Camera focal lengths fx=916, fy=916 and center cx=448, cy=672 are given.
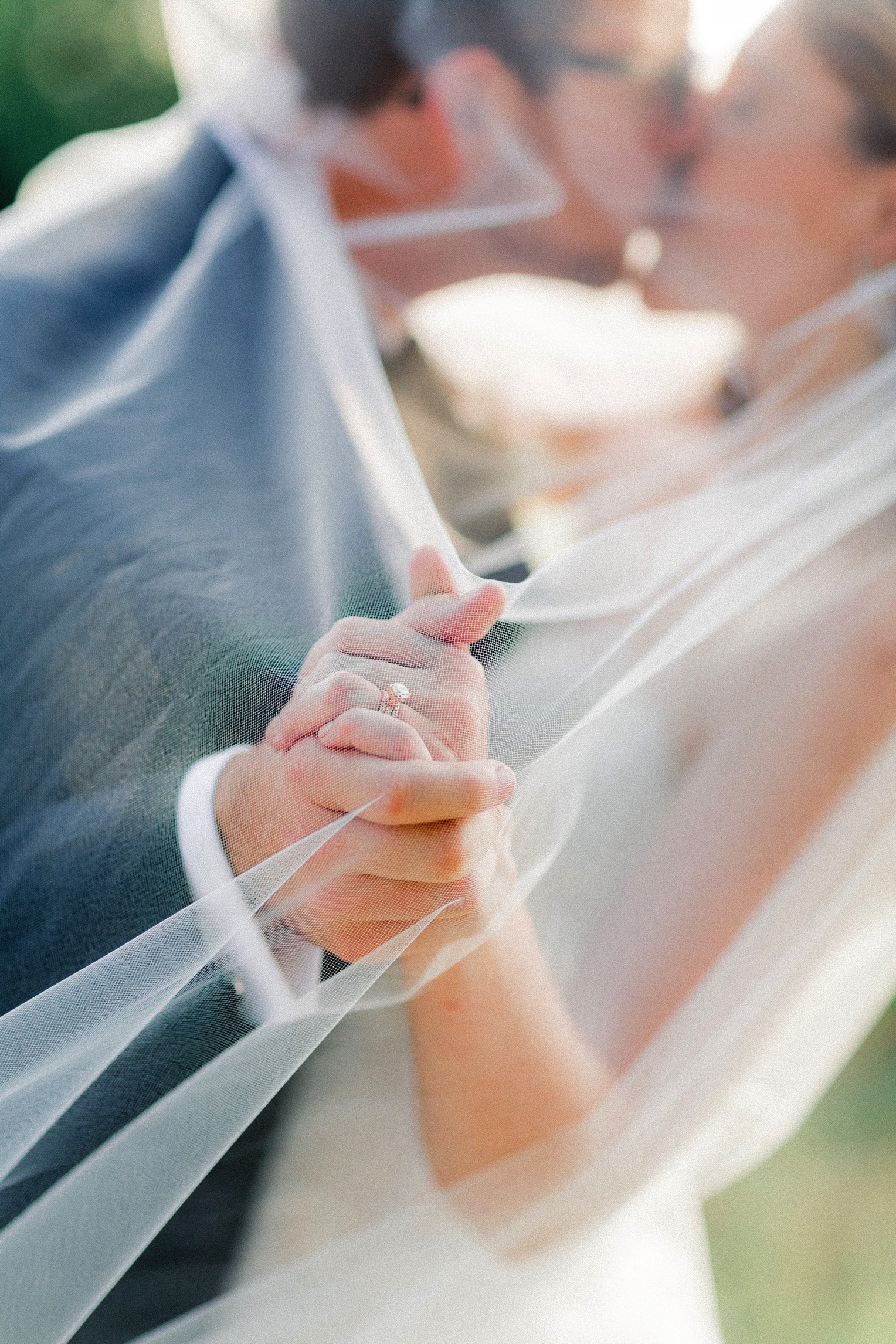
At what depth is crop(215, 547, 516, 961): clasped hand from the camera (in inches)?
19.0

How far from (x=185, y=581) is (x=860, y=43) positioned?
0.81 m

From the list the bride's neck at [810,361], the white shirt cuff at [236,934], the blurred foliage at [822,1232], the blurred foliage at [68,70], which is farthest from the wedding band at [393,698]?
the blurred foliage at [68,70]

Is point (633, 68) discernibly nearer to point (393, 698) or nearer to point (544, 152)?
point (544, 152)

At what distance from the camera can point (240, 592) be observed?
65 centimetres

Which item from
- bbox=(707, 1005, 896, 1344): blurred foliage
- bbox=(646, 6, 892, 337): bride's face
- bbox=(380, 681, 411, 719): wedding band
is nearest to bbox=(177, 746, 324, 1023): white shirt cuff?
bbox=(380, 681, 411, 719): wedding band

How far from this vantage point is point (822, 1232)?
1.75m

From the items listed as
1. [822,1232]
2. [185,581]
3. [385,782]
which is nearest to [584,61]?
[185,581]

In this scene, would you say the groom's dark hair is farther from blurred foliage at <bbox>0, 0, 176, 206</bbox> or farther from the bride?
blurred foliage at <bbox>0, 0, 176, 206</bbox>

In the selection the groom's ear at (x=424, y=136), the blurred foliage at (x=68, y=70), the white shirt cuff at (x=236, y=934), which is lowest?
the white shirt cuff at (x=236, y=934)

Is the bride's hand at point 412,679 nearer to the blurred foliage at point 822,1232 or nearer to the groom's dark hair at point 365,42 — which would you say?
the groom's dark hair at point 365,42

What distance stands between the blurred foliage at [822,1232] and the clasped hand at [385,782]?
158cm

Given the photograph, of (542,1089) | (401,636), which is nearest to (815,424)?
(401,636)

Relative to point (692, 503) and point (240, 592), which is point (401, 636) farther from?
point (692, 503)

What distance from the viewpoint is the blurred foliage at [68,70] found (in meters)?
2.79
